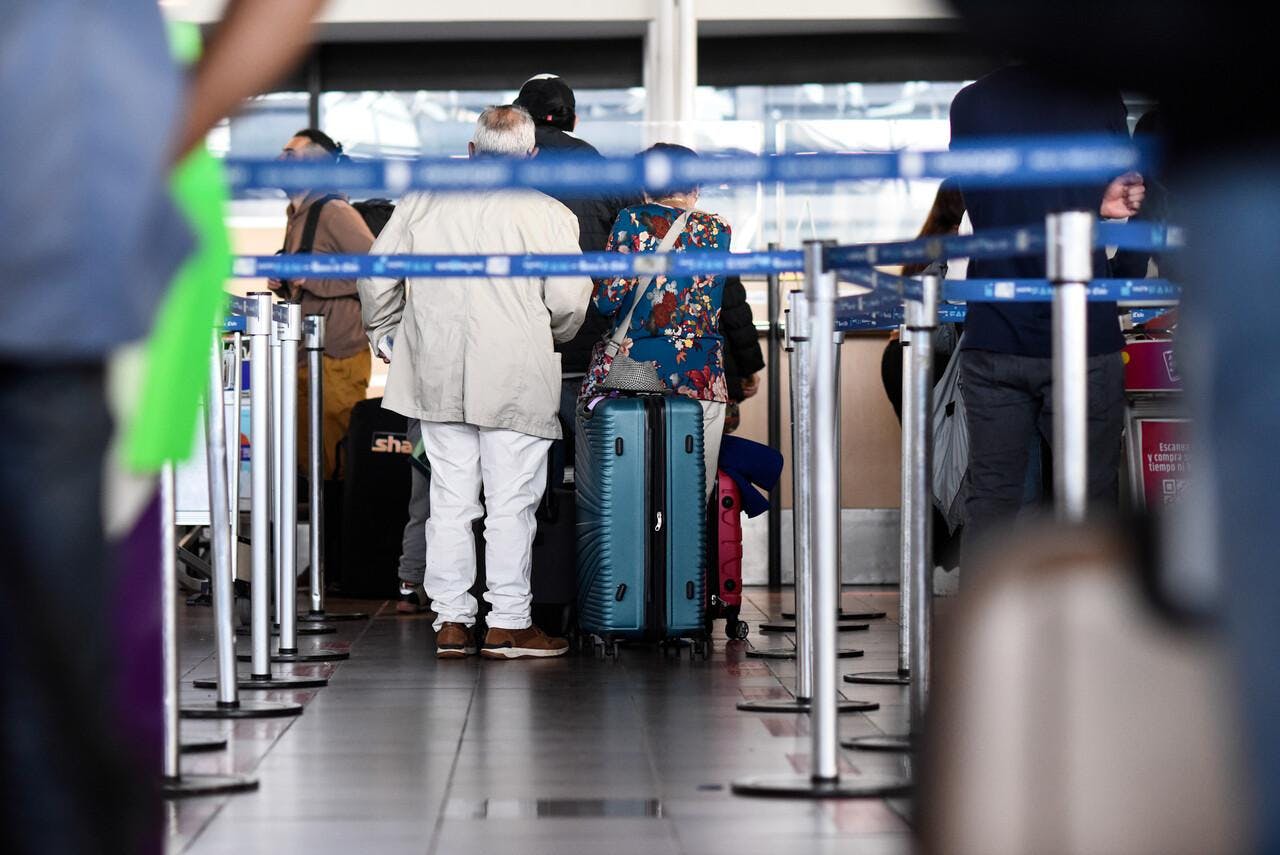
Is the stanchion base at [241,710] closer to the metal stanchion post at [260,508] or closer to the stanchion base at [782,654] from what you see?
the metal stanchion post at [260,508]

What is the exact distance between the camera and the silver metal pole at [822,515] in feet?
10.4

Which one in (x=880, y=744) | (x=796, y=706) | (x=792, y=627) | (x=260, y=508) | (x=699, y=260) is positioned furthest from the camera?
(x=792, y=627)

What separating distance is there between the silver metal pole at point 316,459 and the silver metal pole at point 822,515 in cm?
352

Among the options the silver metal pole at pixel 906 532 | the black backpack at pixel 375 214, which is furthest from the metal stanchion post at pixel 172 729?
the black backpack at pixel 375 214

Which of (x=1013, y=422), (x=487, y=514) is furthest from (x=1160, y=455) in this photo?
(x=487, y=514)

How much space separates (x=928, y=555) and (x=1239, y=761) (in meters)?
2.66

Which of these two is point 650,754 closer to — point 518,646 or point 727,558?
point 518,646

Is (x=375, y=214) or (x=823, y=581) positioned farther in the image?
(x=375, y=214)

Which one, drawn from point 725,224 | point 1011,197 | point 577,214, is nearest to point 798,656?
point 1011,197

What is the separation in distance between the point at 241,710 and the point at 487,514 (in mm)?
1636

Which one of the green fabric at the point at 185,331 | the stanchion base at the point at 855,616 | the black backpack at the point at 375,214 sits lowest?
the stanchion base at the point at 855,616

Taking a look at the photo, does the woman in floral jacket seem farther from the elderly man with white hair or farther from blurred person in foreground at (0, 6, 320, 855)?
blurred person in foreground at (0, 6, 320, 855)

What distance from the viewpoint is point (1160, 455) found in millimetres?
6723

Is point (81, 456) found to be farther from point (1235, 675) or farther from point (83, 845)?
point (1235, 675)
